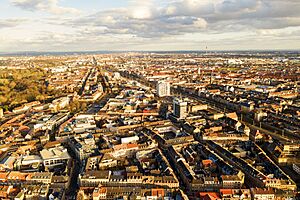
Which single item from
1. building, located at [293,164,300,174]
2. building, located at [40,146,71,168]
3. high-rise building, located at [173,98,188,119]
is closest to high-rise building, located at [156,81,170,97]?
high-rise building, located at [173,98,188,119]

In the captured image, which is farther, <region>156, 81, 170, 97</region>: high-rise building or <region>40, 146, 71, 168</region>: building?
<region>156, 81, 170, 97</region>: high-rise building

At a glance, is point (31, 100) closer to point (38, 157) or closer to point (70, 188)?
point (38, 157)

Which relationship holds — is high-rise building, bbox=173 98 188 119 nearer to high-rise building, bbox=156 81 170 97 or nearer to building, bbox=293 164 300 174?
building, bbox=293 164 300 174

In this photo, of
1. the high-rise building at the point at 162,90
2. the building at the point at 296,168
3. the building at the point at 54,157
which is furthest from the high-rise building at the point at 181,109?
the high-rise building at the point at 162,90

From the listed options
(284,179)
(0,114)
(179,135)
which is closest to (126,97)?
(0,114)

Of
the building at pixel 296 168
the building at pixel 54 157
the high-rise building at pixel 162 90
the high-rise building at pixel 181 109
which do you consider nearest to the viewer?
the building at pixel 296 168

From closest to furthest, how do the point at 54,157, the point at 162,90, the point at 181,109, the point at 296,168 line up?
the point at 296,168
the point at 54,157
the point at 181,109
the point at 162,90

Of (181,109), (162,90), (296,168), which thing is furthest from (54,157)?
(162,90)

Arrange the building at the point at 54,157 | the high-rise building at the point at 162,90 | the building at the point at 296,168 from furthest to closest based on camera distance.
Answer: the high-rise building at the point at 162,90 → the building at the point at 54,157 → the building at the point at 296,168

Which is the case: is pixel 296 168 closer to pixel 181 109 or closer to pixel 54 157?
pixel 181 109

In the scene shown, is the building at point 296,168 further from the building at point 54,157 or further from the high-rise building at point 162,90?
the high-rise building at point 162,90

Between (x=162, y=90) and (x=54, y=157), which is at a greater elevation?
(x=162, y=90)
